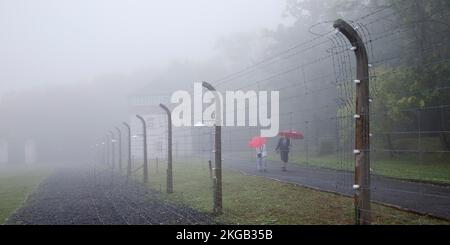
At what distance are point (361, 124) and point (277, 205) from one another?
524 centimetres

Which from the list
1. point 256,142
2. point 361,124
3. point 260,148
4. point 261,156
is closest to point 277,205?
point 361,124

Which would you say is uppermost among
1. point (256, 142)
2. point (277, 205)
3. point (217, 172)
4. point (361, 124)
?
point (361, 124)

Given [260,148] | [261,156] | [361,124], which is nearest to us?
[361,124]

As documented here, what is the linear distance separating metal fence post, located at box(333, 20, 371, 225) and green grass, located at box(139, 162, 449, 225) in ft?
5.25

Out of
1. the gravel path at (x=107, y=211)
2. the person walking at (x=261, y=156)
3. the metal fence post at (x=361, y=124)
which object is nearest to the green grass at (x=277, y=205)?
the gravel path at (x=107, y=211)

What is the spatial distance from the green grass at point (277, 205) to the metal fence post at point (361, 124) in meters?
1.60

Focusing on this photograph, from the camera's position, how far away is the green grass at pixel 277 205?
10.3 m

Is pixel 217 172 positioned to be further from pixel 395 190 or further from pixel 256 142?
pixel 256 142

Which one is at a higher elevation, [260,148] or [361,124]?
[361,124]

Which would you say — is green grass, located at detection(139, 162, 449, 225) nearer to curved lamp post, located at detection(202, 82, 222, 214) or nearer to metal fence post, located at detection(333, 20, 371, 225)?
curved lamp post, located at detection(202, 82, 222, 214)

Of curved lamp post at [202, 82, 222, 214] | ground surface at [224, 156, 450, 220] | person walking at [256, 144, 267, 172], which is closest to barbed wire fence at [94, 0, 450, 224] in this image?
ground surface at [224, 156, 450, 220]

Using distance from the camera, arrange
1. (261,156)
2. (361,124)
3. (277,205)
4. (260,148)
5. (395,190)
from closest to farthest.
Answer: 1. (361,124)
2. (395,190)
3. (277,205)
4. (260,148)
5. (261,156)

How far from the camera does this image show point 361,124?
26.9ft
